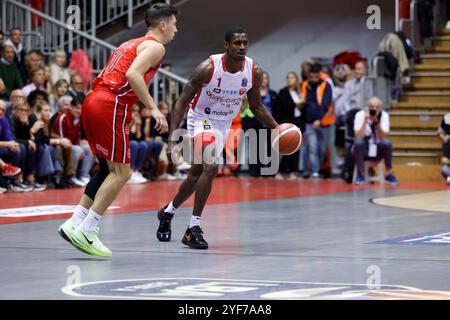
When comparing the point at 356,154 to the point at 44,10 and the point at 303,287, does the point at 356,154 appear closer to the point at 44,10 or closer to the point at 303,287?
the point at 44,10

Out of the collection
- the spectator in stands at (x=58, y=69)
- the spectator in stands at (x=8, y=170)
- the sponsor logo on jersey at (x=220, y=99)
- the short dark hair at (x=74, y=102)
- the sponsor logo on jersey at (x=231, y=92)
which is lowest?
the spectator in stands at (x=8, y=170)

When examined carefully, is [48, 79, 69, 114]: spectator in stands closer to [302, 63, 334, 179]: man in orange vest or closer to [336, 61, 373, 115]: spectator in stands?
[302, 63, 334, 179]: man in orange vest

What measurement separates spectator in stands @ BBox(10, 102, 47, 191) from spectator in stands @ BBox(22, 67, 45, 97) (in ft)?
3.89

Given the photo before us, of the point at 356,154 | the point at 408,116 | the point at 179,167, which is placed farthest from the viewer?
the point at 408,116

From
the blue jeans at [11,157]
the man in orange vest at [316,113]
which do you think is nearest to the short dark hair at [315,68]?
the man in orange vest at [316,113]

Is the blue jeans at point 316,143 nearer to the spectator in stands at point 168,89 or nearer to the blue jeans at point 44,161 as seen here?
the spectator in stands at point 168,89

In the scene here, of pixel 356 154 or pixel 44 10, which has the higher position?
pixel 44 10

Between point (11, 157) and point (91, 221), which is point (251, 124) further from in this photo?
point (91, 221)

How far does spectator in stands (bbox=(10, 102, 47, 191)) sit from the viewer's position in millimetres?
15836

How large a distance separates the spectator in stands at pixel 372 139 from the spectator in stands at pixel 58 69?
199 inches

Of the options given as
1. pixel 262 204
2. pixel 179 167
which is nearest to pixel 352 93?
pixel 179 167

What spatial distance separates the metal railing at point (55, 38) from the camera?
64.6 ft
